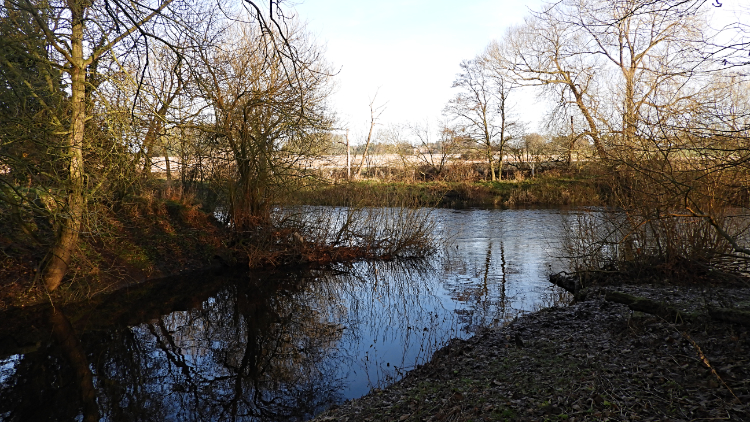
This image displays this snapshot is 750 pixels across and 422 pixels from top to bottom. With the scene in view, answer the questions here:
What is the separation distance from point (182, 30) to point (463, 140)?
31702 mm

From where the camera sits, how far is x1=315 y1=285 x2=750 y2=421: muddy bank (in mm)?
3803

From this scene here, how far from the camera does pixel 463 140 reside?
3541cm

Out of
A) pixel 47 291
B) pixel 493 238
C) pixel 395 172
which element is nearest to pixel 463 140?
pixel 395 172

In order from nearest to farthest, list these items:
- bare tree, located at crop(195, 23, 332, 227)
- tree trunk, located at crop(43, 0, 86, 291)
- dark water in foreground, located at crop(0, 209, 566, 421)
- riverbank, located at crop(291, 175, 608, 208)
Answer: dark water in foreground, located at crop(0, 209, 566, 421)
tree trunk, located at crop(43, 0, 86, 291)
bare tree, located at crop(195, 23, 332, 227)
riverbank, located at crop(291, 175, 608, 208)

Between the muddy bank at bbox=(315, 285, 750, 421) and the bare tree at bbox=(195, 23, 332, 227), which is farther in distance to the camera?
the bare tree at bbox=(195, 23, 332, 227)

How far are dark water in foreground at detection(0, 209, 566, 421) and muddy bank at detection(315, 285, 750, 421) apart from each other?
1009mm

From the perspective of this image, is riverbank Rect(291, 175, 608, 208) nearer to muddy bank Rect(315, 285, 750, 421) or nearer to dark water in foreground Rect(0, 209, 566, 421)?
dark water in foreground Rect(0, 209, 566, 421)

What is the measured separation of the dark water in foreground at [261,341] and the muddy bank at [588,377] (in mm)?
1009

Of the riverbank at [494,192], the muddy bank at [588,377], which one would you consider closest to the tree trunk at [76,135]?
the muddy bank at [588,377]

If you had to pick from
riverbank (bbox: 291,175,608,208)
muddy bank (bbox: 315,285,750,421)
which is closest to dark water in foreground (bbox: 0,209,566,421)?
muddy bank (bbox: 315,285,750,421)

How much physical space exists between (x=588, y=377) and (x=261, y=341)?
5.19 m

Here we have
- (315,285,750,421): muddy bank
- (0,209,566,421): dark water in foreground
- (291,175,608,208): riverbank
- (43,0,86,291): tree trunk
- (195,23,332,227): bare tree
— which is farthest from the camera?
(291,175,608,208): riverbank

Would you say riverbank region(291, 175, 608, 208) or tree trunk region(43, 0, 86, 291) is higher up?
tree trunk region(43, 0, 86, 291)

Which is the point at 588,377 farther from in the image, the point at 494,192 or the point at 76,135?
the point at 494,192
